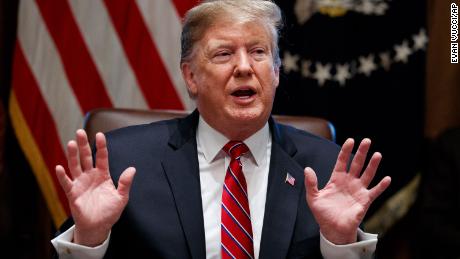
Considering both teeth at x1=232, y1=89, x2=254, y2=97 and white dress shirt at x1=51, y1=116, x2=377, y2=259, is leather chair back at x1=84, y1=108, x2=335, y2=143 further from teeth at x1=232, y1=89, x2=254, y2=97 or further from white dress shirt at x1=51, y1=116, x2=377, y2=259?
teeth at x1=232, y1=89, x2=254, y2=97

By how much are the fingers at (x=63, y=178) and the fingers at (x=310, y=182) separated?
625mm

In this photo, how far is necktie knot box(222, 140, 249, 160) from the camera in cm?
214

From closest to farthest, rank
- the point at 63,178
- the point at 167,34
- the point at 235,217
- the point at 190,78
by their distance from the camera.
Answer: the point at 63,178 → the point at 235,217 → the point at 190,78 → the point at 167,34

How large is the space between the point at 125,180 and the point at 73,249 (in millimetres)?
227

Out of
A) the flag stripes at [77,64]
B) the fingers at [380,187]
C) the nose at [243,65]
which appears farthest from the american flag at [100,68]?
the fingers at [380,187]

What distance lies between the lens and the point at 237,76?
6.91ft

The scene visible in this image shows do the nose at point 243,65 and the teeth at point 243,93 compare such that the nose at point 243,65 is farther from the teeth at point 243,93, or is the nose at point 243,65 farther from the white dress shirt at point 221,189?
the white dress shirt at point 221,189

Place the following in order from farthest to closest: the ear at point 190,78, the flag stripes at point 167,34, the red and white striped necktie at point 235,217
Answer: the flag stripes at point 167,34 < the ear at point 190,78 < the red and white striped necktie at point 235,217

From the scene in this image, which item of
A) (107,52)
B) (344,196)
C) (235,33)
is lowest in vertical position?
(344,196)

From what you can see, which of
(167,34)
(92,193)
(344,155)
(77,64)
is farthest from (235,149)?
(77,64)

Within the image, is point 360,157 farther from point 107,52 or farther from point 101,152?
point 107,52

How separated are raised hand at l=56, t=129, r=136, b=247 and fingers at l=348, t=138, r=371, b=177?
23.8 inches

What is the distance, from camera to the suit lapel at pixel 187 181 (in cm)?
196

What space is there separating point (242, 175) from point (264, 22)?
497 millimetres
